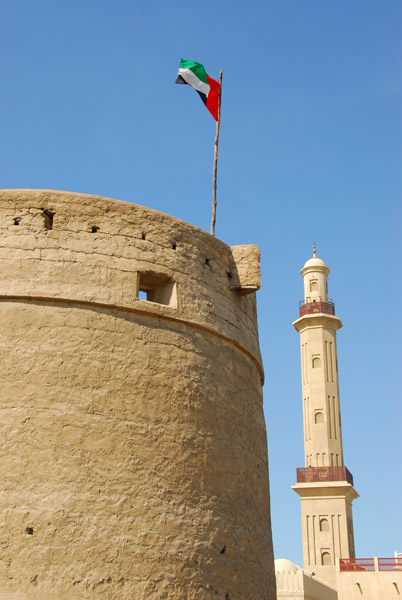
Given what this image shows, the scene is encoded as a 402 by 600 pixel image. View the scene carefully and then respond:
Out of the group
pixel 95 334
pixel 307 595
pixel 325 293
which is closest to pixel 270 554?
pixel 95 334

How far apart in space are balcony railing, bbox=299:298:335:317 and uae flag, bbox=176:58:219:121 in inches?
697

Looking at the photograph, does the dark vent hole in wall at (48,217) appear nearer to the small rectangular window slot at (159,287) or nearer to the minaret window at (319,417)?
the small rectangular window slot at (159,287)

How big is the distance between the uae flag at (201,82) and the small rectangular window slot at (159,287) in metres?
3.29

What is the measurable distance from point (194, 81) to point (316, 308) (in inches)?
703

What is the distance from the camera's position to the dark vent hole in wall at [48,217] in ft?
21.6

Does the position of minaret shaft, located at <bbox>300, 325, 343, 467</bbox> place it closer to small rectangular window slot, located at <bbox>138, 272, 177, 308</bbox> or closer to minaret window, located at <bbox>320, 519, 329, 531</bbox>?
minaret window, located at <bbox>320, 519, 329, 531</bbox>

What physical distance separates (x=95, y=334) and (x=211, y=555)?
Answer: 1946 millimetres

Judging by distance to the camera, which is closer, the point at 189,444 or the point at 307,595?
the point at 189,444

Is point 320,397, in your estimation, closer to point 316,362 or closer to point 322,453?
point 316,362

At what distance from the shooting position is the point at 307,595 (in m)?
18.8

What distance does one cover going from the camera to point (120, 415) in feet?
20.2

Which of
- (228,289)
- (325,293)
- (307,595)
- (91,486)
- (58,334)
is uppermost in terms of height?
(325,293)

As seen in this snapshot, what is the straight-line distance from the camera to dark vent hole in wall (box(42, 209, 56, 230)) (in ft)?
21.6

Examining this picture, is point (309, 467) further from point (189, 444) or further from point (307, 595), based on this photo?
point (189, 444)
